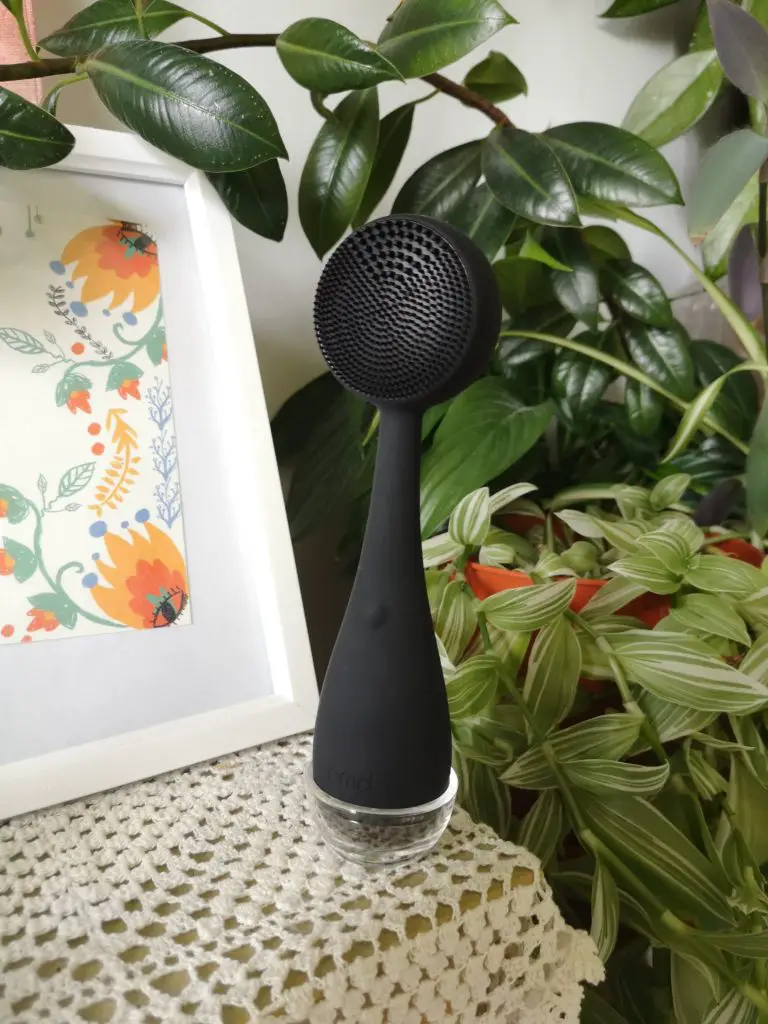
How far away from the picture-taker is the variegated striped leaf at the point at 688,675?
44 centimetres


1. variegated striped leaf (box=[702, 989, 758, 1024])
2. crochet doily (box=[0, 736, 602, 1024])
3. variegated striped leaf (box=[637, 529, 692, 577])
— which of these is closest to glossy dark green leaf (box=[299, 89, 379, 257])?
variegated striped leaf (box=[637, 529, 692, 577])

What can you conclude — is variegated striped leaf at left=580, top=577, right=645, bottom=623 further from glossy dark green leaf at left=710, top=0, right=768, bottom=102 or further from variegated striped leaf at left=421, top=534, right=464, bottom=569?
→ glossy dark green leaf at left=710, top=0, right=768, bottom=102

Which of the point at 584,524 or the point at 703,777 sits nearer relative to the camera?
the point at 703,777

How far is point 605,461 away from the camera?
0.85 meters

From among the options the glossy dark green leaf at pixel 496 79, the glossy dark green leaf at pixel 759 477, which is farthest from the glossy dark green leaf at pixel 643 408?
the glossy dark green leaf at pixel 496 79

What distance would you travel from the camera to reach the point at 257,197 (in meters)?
0.56

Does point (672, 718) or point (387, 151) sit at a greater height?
point (387, 151)

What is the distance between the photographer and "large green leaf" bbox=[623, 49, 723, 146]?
0.84 metres

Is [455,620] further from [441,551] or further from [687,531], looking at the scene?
[687,531]

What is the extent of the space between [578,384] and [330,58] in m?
0.37

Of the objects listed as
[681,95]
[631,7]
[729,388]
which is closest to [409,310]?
[729,388]

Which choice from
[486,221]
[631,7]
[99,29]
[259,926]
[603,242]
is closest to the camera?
[259,926]

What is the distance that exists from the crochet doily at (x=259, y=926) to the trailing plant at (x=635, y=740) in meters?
0.09

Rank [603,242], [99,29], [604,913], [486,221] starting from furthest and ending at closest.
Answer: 1. [603,242]
2. [486,221]
3. [99,29]
4. [604,913]
